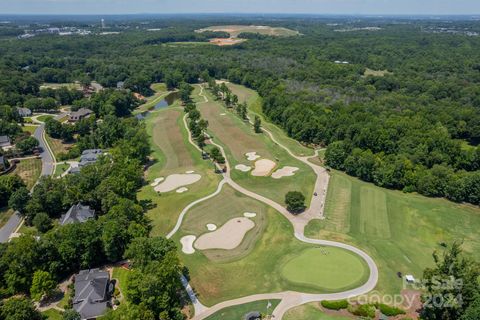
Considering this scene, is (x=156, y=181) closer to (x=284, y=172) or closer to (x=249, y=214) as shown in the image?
(x=249, y=214)

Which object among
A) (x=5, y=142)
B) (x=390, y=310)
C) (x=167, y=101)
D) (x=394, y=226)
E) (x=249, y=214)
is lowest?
(x=167, y=101)

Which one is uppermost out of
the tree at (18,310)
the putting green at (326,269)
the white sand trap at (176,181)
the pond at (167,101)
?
the tree at (18,310)

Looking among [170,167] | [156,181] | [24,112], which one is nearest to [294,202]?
[156,181]

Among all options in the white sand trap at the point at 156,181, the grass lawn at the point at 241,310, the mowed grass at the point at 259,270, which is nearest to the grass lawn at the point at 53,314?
the mowed grass at the point at 259,270

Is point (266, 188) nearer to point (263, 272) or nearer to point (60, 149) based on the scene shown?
point (263, 272)

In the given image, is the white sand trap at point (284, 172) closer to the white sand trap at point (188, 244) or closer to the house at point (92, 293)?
the white sand trap at point (188, 244)

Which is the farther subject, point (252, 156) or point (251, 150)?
point (251, 150)

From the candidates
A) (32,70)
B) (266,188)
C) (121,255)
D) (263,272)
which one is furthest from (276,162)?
(32,70)
